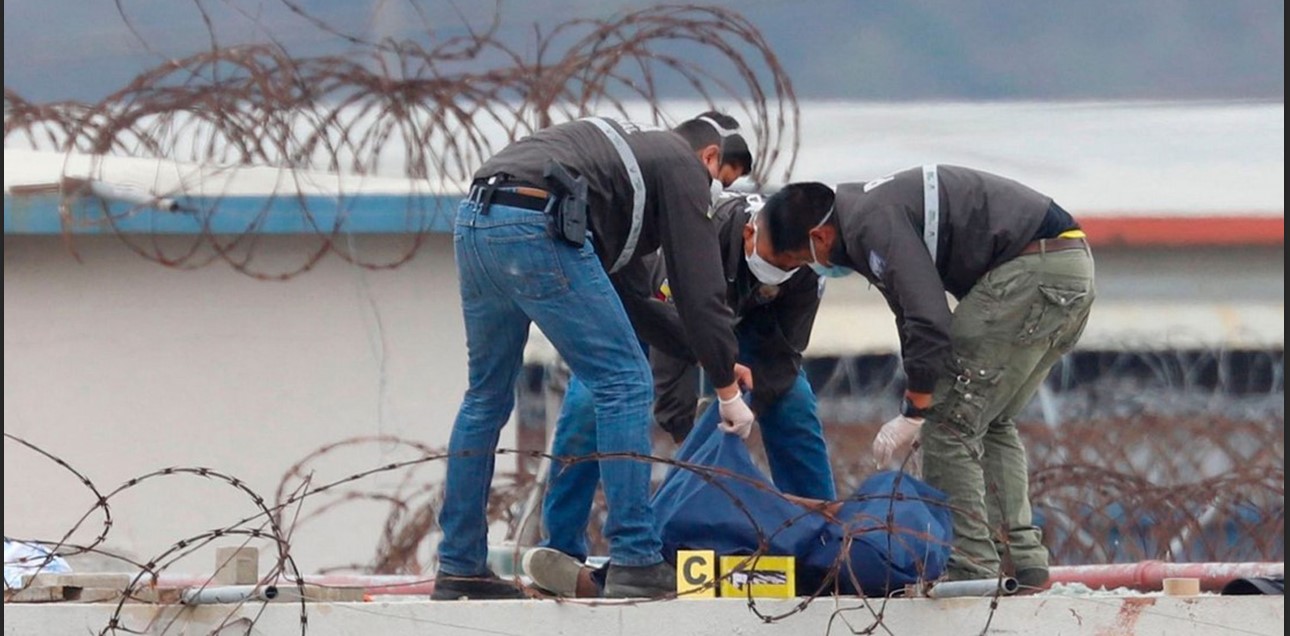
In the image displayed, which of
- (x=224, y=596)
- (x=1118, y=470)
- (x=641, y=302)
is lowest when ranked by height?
(x=1118, y=470)

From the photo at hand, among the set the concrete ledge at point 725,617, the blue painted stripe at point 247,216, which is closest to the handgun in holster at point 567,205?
the concrete ledge at point 725,617

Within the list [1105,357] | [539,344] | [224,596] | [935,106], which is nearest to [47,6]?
[539,344]

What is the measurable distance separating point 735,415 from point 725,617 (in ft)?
2.40

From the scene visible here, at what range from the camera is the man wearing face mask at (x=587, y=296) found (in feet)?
17.2

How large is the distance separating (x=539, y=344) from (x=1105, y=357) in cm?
279

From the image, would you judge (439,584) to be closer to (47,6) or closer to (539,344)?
(539,344)

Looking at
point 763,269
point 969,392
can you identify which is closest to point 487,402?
point 763,269

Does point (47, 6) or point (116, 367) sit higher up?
point (47, 6)

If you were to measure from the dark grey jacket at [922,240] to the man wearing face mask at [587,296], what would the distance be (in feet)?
1.44

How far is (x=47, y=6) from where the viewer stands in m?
10.7

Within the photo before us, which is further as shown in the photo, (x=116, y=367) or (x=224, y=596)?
(x=116, y=367)

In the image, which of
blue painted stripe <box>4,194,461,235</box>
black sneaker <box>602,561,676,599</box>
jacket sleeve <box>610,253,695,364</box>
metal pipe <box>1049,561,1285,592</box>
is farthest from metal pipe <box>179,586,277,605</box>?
blue painted stripe <box>4,194,461,235</box>

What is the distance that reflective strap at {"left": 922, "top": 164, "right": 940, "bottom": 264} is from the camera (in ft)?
18.1

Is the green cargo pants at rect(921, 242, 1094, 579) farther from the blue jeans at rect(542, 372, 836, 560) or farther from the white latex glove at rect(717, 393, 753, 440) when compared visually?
the blue jeans at rect(542, 372, 836, 560)
